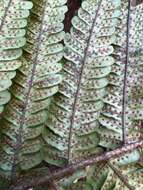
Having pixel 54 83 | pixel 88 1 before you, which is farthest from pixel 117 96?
pixel 88 1

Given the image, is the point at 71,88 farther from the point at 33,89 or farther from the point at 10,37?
the point at 10,37

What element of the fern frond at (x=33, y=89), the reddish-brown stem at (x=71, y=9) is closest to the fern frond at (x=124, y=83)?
the fern frond at (x=33, y=89)

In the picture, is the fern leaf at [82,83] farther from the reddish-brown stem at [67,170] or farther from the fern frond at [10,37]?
the fern frond at [10,37]

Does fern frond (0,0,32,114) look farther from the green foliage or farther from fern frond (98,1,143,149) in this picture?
fern frond (98,1,143,149)

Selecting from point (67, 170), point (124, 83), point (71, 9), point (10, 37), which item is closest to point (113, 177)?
point (67, 170)

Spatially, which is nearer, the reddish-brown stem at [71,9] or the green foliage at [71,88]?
the green foliage at [71,88]

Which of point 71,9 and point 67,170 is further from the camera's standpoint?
point 71,9

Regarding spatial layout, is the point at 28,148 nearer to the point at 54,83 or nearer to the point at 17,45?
the point at 54,83
